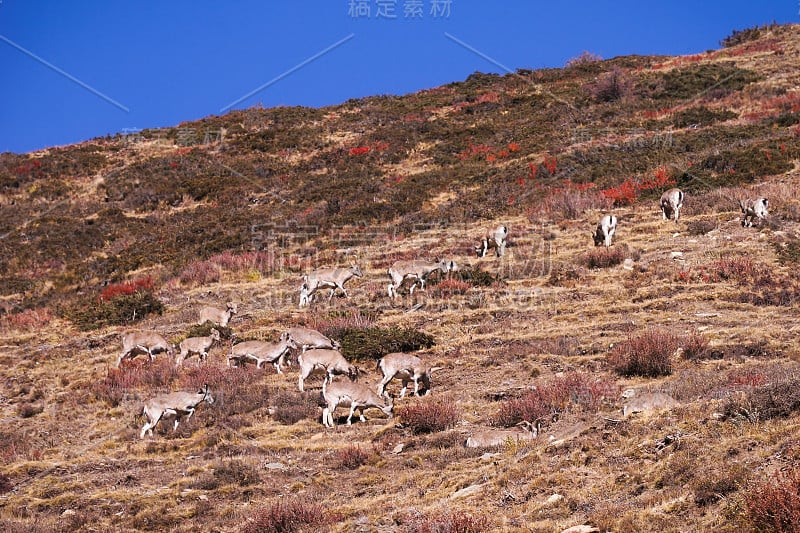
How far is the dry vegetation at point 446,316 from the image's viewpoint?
30.4ft

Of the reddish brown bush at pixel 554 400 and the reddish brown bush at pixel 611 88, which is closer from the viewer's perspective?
the reddish brown bush at pixel 554 400

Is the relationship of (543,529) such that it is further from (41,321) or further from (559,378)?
(41,321)

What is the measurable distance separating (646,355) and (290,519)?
27.0ft

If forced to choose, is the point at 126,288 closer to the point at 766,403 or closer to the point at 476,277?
the point at 476,277

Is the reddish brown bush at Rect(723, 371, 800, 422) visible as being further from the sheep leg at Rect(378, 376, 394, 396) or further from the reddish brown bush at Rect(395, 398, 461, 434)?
the sheep leg at Rect(378, 376, 394, 396)

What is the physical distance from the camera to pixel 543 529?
774cm

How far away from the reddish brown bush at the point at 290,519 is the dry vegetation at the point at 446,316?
0.15 ft

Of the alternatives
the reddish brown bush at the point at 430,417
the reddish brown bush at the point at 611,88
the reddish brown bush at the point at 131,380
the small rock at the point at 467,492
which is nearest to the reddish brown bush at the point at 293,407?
the reddish brown bush at the point at 430,417

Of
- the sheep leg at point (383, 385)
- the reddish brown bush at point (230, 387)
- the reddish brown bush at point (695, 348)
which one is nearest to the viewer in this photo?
the reddish brown bush at point (695, 348)

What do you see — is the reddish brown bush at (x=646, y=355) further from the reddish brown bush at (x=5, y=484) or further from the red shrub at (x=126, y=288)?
the red shrub at (x=126, y=288)

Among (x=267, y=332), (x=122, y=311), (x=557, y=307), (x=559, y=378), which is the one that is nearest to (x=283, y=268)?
(x=122, y=311)

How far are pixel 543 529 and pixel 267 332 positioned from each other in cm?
1483

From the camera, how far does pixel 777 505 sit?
650 centimetres

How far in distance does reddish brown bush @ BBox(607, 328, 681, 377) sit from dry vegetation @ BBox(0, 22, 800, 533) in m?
0.06
